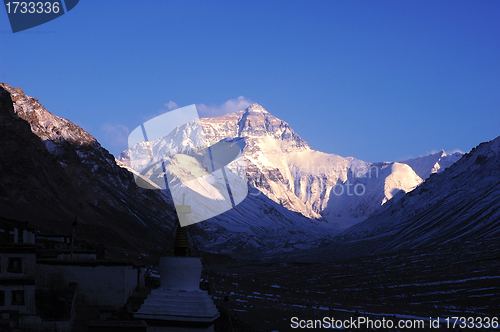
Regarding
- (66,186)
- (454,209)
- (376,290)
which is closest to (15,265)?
(376,290)

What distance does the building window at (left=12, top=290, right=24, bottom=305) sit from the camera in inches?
1013

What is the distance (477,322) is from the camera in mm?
53750

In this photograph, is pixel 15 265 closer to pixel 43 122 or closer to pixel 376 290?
pixel 376 290

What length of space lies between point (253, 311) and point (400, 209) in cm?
16038

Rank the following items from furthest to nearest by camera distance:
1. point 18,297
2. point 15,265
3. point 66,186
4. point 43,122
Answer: point 43,122
point 66,186
point 15,265
point 18,297

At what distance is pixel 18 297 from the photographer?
25828 mm

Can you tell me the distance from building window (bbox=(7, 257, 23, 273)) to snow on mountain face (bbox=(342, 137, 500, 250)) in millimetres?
109697

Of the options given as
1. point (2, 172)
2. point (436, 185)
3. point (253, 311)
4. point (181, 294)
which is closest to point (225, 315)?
point (253, 311)

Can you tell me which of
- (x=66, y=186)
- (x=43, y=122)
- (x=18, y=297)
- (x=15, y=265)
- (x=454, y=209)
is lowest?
(x=18, y=297)

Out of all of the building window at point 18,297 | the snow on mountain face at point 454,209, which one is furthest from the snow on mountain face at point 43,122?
the building window at point 18,297

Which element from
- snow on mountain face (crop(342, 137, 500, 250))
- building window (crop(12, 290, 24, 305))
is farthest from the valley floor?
snow on mountain face (crop(342, 137, 500, 250))

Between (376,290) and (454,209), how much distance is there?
80486mm

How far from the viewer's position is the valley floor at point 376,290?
4653cm

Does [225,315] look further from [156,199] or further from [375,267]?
[156,199]
